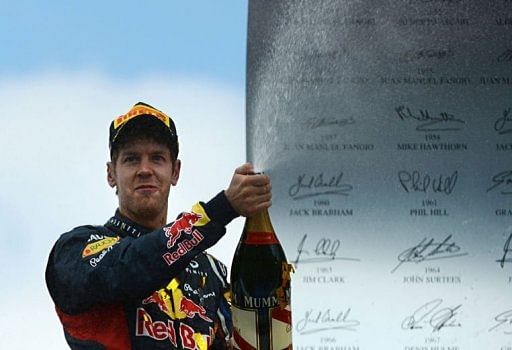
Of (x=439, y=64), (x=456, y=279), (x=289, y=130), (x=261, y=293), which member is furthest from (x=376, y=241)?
(x=261, y=293)

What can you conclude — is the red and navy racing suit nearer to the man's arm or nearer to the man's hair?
the man's arm

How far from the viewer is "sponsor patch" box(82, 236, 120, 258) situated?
0.89 meters

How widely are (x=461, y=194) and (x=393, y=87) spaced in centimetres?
30
